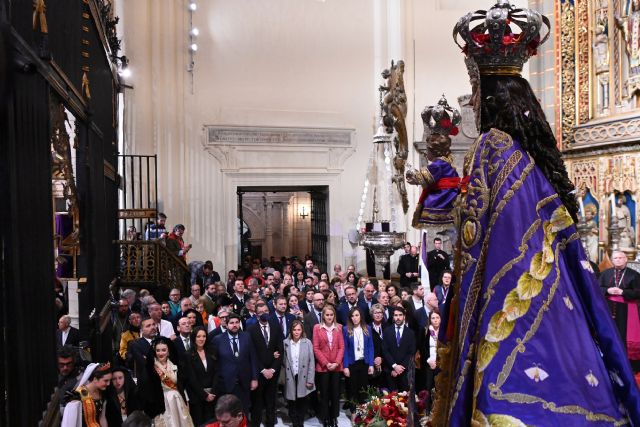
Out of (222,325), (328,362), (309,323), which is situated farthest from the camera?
(309,323)

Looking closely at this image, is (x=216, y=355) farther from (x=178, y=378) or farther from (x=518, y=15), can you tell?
(x=518, y=15)

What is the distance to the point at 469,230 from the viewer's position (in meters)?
2.19

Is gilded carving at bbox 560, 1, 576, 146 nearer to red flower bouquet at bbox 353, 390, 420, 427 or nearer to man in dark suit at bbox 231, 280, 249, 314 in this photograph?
man in dark suit at bbox 231, 280, 249, 314

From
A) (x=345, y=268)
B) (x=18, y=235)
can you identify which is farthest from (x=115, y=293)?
(x=345, y=268)

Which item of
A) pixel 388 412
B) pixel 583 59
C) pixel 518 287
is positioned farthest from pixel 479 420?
pixel 583 59

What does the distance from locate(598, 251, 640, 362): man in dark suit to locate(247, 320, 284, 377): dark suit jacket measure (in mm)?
4132

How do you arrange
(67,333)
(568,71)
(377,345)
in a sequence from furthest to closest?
(568,71) → (377,345) → (67,333)

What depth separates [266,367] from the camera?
6793 mm

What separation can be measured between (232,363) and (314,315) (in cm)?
183

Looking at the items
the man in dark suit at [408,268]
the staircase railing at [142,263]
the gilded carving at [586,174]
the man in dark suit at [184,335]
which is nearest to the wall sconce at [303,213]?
the man in dark suit at [408,268]

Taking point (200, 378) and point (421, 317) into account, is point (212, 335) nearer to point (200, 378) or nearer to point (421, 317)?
point (200, 378)

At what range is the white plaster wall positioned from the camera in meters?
13.7

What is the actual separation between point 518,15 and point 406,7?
49.0 ft

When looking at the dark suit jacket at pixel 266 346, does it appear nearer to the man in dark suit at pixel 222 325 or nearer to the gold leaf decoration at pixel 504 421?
the man in dark suit at pixel 222 325
